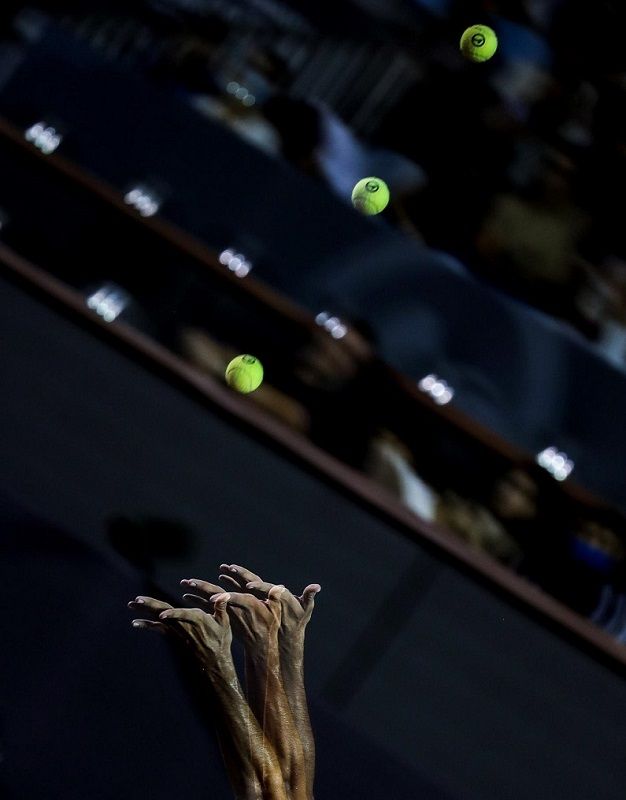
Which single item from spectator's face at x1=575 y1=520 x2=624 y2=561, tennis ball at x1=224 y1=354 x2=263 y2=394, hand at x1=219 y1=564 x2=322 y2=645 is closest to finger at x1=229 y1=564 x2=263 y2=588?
hand at x1=219 y1=564 x2=322 y2=645

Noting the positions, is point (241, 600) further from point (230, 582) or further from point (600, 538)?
point (600, 538)

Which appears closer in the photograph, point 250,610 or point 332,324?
point 250,610

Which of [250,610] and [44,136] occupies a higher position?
[44,136]

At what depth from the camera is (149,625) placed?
1408 millimetres

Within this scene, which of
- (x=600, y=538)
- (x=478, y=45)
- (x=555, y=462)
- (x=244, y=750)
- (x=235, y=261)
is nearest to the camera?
(x=244, y=750)

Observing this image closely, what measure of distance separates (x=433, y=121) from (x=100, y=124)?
644mm

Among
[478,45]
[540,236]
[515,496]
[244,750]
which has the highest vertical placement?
[478,45]

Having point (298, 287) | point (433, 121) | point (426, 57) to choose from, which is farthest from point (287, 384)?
point (426, 57)

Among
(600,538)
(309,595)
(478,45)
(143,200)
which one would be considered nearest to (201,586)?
(309,595)

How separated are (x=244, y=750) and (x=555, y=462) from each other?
0.71 metres

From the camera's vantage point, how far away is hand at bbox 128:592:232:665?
1.38 metres

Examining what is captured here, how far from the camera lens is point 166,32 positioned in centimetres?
206

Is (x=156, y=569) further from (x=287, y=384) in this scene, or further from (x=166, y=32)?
(x=166, y=32)

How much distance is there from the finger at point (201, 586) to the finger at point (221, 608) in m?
0.01
